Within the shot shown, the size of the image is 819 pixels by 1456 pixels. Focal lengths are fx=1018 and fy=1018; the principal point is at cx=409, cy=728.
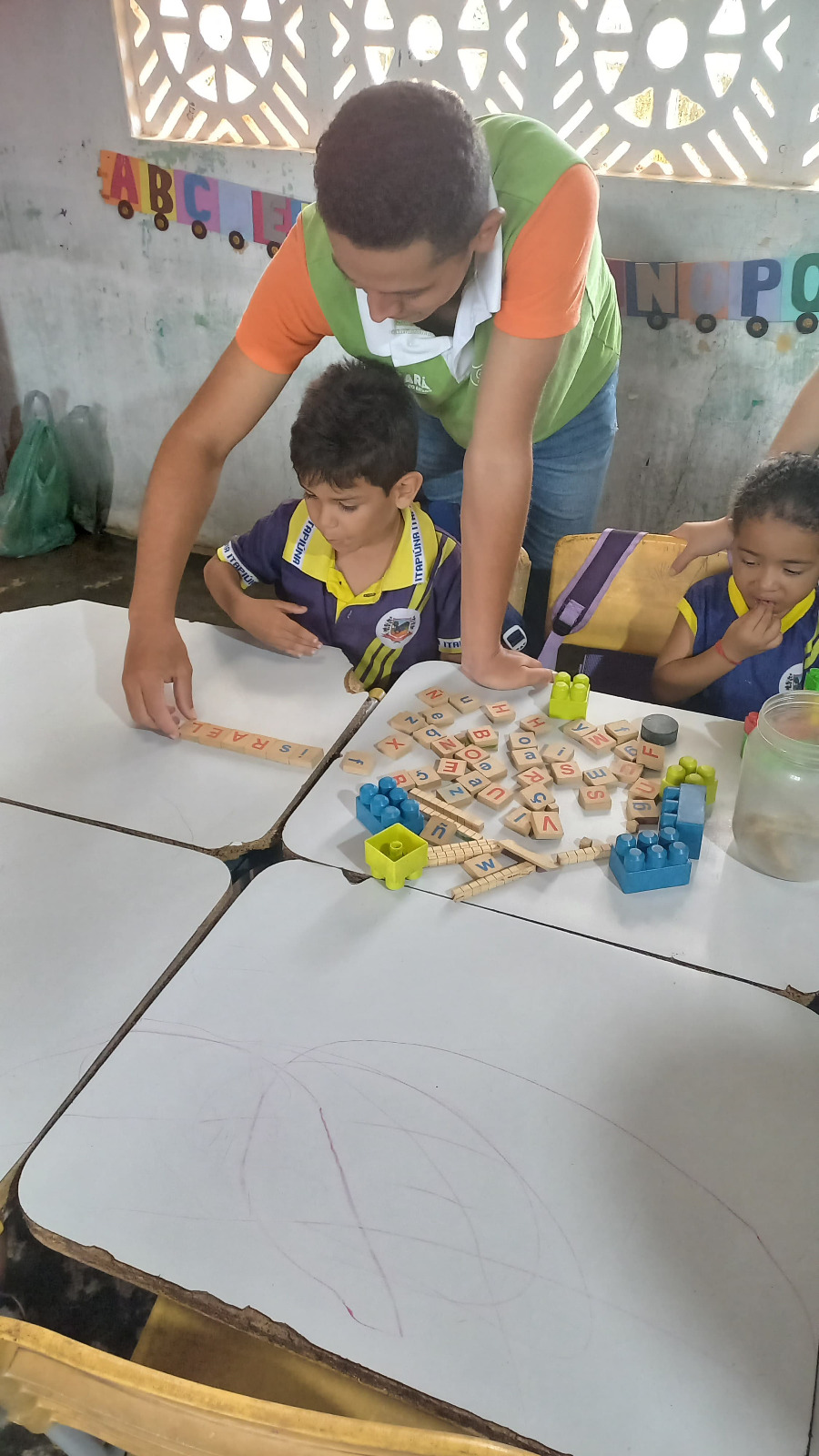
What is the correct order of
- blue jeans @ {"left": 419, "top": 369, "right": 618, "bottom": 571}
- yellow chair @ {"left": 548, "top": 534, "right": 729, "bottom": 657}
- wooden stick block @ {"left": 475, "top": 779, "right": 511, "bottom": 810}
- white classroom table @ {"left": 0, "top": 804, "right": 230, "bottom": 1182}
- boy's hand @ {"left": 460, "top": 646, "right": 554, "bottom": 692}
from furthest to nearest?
1. blue jeans @ {"left": 419, "top": 369, "right": 618, "bottom": 571}
2. yellow chair @ {"left": 548, "top": 534, "right": 729, "bottom": 657}
3. boy's hand @ {"left": 460, "top": 646, "right": 554, "bottom": 692}
4. wooden stick block @ {"left": 475, "top": 779, "right": 511, "bottom": 810}
5. white classroom table @ {"left": 0, "top": 804, "right": 230, "bottom": 1182}

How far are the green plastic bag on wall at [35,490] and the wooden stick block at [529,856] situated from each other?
276 centimetres

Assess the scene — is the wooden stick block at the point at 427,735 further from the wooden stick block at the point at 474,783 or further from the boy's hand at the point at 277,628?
the boy's hand at the point at 277,628

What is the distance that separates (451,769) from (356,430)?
2.09ft

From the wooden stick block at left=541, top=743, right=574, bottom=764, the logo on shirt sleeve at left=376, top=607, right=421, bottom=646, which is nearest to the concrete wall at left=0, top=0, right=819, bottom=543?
the logo on shirt sleeve at left=376, top=607, right=421, bottom=646

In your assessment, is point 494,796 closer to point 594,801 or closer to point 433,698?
point 594,801

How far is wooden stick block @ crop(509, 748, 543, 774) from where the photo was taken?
1279 mm

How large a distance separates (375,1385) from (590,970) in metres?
0.42

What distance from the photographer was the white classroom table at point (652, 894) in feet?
3.33

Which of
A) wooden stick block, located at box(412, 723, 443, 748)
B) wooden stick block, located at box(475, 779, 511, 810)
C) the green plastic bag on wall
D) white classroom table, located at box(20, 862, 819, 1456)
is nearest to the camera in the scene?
white classroom table, located at box(20, 862, 819, 1456)

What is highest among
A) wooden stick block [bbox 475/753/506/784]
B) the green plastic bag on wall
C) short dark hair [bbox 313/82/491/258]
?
short dark hair [bbox 313/82/491/258]

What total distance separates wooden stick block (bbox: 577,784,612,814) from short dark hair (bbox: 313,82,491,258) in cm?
63

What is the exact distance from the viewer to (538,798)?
1215mm

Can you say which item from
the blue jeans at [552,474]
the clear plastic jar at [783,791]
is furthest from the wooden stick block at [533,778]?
the blue jeans at [552,474]

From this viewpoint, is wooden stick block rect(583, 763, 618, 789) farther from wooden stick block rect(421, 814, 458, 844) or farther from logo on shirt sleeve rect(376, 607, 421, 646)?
logo on shirt sleeve rect(376, 607, 421, 646)
